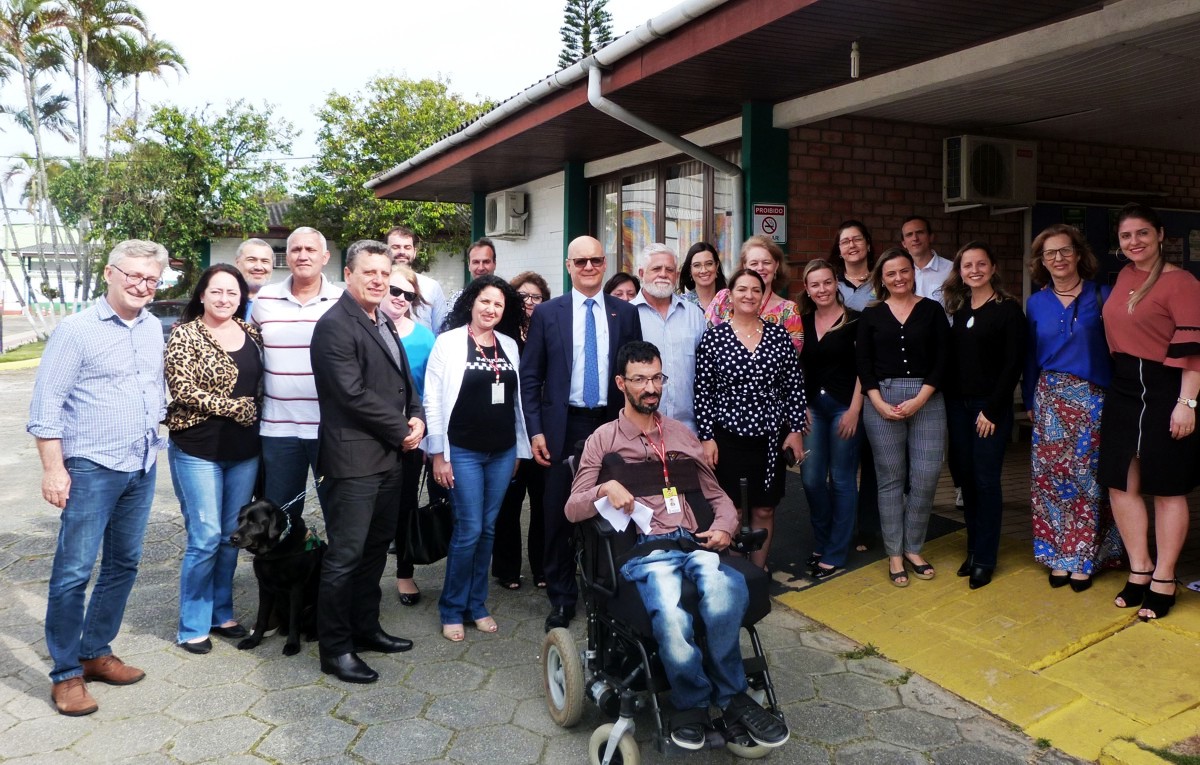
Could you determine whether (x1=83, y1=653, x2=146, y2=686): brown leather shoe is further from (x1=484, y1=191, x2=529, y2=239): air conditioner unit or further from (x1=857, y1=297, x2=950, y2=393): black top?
(x1=484, y1=191, x2=529, y2=239): air conditioner unit

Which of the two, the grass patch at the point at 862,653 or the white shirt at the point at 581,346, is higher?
the white shirt at the point at 581,346

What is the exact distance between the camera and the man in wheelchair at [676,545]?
2912 millimetres

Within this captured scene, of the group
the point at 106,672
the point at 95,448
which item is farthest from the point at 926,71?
the point at 106,672

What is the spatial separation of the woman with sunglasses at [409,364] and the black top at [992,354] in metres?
2.77

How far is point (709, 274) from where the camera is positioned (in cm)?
502

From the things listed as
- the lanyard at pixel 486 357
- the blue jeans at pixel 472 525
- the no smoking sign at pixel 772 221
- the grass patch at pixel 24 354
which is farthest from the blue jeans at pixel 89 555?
the grass patch at pixel 24 354

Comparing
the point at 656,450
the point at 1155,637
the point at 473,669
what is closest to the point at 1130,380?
the point at 1155,637

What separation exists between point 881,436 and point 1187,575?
1.67m

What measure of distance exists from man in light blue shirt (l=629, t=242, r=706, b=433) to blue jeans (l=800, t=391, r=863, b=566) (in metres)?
0.85

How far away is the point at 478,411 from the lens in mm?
4164

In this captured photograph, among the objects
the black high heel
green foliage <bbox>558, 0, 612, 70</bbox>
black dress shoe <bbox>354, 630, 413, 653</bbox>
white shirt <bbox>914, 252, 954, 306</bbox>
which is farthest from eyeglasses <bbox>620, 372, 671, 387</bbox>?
green foliage <bbox>558, 0, 612, 70</bbox>

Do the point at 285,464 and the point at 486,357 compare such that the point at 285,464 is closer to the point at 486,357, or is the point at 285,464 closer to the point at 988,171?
the point at 486,357

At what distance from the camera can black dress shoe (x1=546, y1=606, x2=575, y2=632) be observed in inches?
170

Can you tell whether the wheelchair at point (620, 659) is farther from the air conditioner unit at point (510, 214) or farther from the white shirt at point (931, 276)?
the air conditioner unit at point (510, 214)
